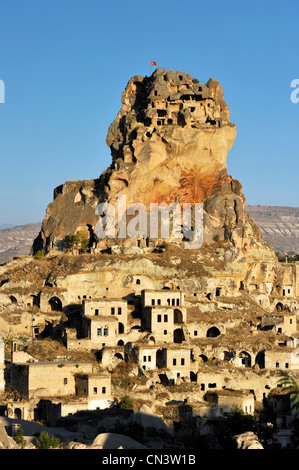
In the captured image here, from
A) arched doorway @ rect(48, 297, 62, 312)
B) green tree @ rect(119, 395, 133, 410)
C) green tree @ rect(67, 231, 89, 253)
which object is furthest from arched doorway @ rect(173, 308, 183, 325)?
green tree @ rect(67, 231, 89, 253)

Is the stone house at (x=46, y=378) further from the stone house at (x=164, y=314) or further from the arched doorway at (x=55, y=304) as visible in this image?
the arched doorway at (x=55, y=304)

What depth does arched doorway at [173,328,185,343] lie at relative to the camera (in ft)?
272

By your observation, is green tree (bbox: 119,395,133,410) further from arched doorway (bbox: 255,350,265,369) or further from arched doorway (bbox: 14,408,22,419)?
arched doorway (bbox: 255,350,265,369)

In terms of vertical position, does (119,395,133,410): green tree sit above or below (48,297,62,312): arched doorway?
below

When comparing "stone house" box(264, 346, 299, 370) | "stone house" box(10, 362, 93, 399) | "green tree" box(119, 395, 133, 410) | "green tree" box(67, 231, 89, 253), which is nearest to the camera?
"green tree" box(119, 395, 133, 410)

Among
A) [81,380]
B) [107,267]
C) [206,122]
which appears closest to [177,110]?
[206,122]

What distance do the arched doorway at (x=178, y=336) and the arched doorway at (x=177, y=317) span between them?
0.74m

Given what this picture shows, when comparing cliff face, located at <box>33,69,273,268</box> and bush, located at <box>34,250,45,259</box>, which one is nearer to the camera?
bush, located at <box>34,250,45,259</box>

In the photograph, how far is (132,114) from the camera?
338 ft

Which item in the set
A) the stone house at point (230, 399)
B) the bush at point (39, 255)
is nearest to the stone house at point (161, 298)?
the stone house at point (230, 399)

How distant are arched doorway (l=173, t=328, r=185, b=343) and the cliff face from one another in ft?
42.6

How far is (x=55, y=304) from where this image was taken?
8744 centimetres

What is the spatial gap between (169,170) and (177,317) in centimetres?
1793
